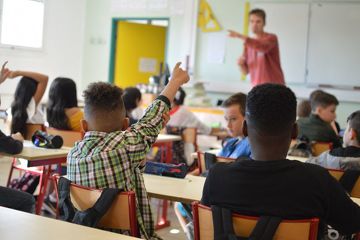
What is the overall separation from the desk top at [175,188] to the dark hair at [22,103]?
1.82m

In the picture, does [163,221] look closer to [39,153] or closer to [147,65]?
[39,153]

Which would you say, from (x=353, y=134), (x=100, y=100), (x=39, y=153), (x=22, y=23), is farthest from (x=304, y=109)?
(x=22, y=23)

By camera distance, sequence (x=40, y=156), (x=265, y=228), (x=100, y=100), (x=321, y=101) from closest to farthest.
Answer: (x=265, y=228) → (x=100, y=100) → (x=40, y=156) → (x=321, y=101)

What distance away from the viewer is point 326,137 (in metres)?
4.14

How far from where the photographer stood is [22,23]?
7.27m

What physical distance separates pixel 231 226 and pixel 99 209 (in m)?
0.56

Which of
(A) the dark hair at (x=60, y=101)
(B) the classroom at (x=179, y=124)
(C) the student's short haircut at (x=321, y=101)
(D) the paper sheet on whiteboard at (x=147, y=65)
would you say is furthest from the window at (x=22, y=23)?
(C) the student's short haircut at (x=321, y=101)

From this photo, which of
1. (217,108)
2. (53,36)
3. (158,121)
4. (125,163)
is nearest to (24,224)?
(125,163)

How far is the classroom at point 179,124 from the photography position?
154 cm

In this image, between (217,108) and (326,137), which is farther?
(217,108)

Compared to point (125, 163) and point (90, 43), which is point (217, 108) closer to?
point (90, 43)

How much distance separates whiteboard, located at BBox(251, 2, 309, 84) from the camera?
7.00 meters

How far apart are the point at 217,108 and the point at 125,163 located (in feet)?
16.8

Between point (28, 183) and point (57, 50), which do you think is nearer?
point (28, 183)
